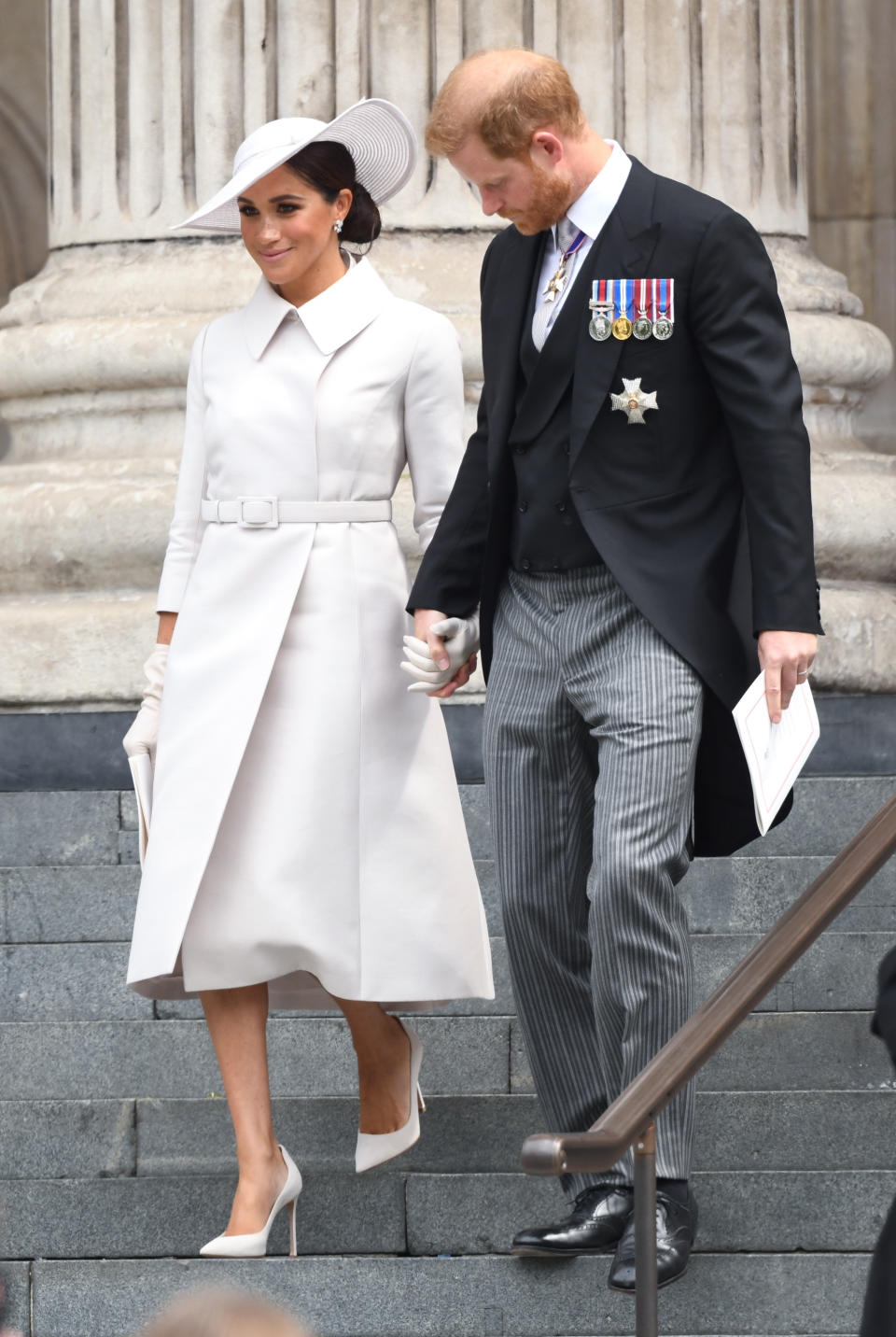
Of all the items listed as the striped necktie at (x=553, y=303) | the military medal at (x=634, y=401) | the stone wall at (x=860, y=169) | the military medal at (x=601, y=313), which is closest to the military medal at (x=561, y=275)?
the striped necktie at (x=553, y=303)

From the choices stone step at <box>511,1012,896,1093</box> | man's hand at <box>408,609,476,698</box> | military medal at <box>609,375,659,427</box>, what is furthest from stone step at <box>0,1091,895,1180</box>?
military medal at <box>609,375,659,427</box>

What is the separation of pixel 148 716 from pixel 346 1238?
1017mm

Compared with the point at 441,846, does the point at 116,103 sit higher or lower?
higher

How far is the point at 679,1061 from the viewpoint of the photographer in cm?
300

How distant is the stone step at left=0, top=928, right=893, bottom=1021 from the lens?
4.97m

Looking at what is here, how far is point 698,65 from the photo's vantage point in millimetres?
7438

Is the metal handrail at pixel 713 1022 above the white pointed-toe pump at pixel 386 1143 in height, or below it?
above

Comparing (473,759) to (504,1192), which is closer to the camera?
(504,1192)

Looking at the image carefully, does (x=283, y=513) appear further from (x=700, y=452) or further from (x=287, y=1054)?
(x=287, y=1054)

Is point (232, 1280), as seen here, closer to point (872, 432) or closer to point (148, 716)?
point (148, 716)

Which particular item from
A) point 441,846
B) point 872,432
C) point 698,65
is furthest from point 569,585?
point 872,432

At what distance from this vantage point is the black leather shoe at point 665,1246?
345cm

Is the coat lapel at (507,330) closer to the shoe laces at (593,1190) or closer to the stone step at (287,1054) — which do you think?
the shoe laces at (593,1190)

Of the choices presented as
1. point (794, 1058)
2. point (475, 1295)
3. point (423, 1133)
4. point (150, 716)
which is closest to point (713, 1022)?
point (475, 1295)
